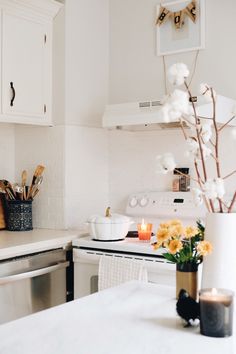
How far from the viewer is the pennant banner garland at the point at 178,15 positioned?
10.8ft

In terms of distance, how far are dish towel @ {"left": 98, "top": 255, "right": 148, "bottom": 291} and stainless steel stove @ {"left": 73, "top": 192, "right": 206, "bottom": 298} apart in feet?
0.76

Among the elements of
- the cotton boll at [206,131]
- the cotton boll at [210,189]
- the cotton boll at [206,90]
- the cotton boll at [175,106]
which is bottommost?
the cotton boll at [210,189]

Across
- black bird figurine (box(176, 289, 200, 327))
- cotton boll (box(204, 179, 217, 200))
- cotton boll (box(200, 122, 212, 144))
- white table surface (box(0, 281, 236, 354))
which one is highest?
cotton boll (box(200, 122, 212, 144))

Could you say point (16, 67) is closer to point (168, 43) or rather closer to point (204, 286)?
point (168, 43)

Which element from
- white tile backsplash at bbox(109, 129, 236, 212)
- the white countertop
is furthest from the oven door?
white tile backsplash at bbox(109, 129, 236, 212)

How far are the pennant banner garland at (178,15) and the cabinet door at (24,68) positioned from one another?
793 millimetres

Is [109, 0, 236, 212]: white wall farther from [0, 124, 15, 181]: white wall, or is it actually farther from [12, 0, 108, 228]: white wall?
[0, 124, 15, 181]: white wall

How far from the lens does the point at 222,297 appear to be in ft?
4.29

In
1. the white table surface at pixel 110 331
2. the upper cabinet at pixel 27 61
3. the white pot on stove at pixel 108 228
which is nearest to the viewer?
the white table surface at pixel 110 331

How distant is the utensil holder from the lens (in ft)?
10.8

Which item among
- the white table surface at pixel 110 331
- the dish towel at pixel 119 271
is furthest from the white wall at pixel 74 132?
the white table surface at pixel 110 331

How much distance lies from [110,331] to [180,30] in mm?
2472

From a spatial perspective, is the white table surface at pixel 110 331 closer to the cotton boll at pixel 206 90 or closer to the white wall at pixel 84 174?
the cotton boll at pixel 206 90

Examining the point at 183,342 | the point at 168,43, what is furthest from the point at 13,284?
the point at 168,43
